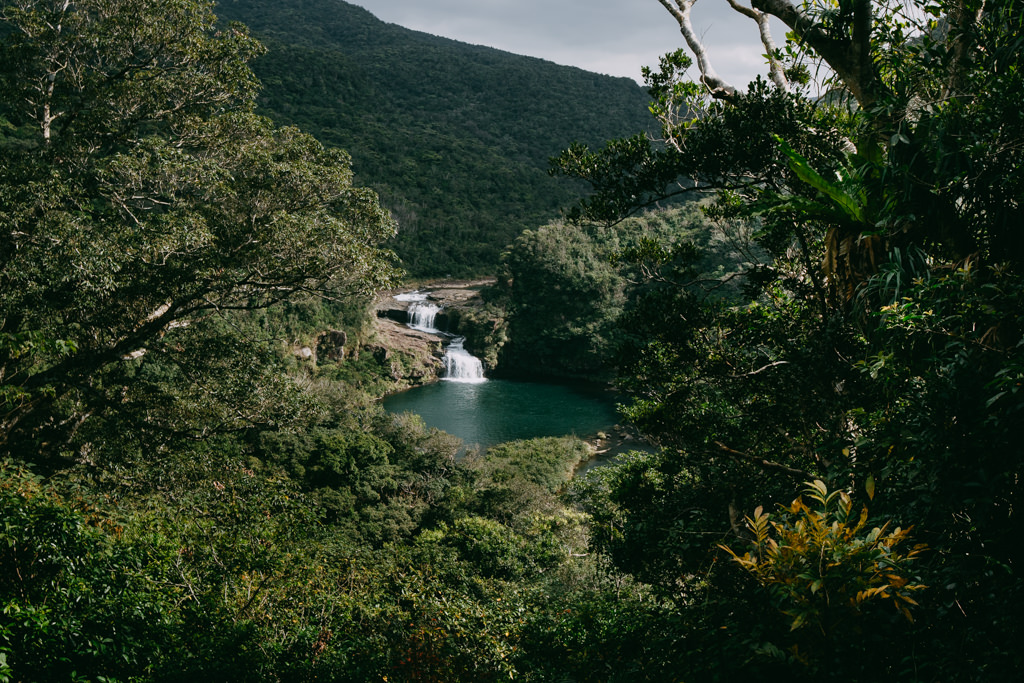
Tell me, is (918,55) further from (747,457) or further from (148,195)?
(148,195)

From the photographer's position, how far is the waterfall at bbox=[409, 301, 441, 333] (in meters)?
38.8

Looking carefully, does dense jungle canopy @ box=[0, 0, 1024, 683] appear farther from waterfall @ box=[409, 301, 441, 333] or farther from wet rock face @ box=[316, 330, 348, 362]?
waterfall @ box=[409, 301, 441, 333]

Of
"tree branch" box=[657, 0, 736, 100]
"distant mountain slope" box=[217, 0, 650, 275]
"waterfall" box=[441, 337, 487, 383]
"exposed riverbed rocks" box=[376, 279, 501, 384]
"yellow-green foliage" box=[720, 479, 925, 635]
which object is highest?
"distant mountain slope" box=[217, 0, 650, 275]

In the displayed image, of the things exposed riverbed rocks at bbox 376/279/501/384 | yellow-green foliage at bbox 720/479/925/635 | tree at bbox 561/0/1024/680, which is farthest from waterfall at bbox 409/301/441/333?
yellow-green foliage at bbox 720/479/925/635

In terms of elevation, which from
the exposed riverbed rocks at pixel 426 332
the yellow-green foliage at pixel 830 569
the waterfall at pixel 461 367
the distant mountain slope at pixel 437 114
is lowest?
the waterfall at pixel 461 367

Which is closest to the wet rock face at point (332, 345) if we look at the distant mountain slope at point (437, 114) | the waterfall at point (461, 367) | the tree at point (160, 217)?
the waterfall at point (461, 367)

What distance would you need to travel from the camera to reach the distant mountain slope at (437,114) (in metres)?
55.0

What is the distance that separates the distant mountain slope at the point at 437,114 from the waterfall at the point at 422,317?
980 centimetres

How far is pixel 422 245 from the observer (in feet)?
168

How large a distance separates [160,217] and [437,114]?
76.7 meters

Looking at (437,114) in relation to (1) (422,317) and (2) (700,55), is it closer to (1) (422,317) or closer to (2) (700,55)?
(1) (422,317)

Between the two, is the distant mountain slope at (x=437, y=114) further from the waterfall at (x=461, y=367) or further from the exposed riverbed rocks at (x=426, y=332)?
the waterfall at (x=461, y=367)

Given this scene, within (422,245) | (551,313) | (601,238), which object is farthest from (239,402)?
(422,245)

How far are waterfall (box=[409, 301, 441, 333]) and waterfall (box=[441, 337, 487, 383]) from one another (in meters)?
3.20
